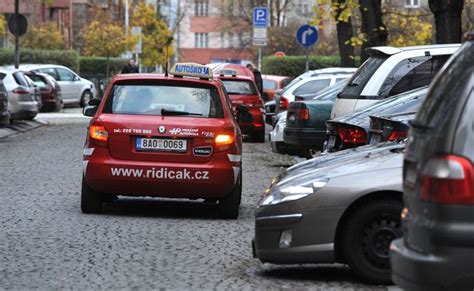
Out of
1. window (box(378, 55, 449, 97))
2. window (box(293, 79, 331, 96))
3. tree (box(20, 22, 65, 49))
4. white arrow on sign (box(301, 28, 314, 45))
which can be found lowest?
tree (box(20, 22, 65, 49))

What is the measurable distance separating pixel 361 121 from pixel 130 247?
11.6 ft

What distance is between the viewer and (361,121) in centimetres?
1305

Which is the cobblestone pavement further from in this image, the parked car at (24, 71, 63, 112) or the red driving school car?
the parked car at (24, 71, 63, 112)

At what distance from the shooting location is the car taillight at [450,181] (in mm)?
6023

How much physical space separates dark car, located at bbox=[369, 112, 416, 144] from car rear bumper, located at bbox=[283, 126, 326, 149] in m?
6.34

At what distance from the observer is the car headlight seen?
28.0 ft

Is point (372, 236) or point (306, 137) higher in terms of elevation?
point (372, 236)

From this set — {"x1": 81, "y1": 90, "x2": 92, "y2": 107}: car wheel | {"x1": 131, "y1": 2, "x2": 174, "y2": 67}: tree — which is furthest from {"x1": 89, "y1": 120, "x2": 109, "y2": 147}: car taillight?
{"x1": 131, "y1": 2, "x2": 174, "y2": 67}: tree

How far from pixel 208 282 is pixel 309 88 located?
743 inches

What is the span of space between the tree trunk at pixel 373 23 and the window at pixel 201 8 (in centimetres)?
9795

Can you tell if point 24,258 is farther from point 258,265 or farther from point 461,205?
point 461,205

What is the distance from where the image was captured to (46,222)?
12195 millimetres

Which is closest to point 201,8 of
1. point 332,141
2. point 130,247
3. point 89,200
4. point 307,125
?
point 307,125

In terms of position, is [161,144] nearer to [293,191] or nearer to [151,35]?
[293,191]
